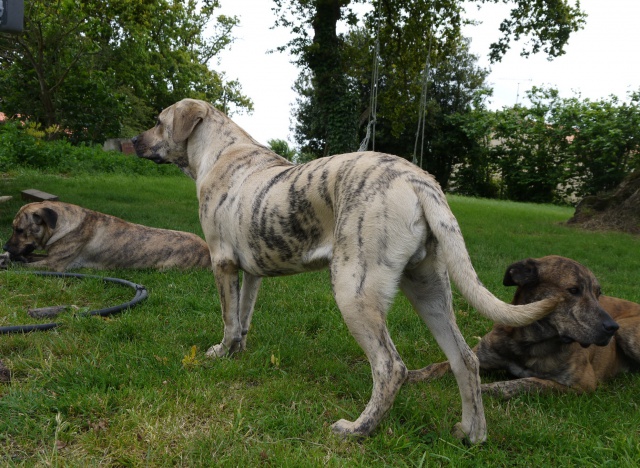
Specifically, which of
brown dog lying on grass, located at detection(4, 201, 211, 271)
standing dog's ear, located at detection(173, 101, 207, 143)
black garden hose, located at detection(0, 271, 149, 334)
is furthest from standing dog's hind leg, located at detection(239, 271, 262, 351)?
brown dog lying on grass, located at detection(4, 201, 211, 271)

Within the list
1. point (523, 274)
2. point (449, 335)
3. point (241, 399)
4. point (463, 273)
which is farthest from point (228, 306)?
point (523, 274)

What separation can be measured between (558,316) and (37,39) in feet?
62.8

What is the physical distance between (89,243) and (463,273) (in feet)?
17.3

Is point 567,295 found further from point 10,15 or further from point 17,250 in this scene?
point 17,250

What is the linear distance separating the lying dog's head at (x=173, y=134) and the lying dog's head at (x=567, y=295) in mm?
2707

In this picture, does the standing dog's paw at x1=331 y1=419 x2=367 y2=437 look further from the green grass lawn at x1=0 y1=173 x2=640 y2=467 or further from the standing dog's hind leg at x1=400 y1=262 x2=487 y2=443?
the standing dog's hind leg at x1=400 y1=262 x2=487 y2=443

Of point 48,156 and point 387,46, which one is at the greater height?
point 387,46

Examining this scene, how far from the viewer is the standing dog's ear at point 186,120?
4.46m

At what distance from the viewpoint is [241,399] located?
3258 mm

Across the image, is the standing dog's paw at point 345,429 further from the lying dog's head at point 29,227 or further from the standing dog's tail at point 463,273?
the lying dog's head at point 29,227

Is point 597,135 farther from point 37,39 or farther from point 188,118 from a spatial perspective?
point 188,118

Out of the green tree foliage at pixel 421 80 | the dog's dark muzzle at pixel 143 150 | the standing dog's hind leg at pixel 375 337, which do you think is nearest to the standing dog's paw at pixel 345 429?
the standing dog's hind leg at pixel 375 337

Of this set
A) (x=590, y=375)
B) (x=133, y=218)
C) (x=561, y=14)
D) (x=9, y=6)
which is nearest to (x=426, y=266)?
(x=590, y=375)

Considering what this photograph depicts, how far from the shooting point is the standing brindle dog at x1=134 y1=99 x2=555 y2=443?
2834 mm
